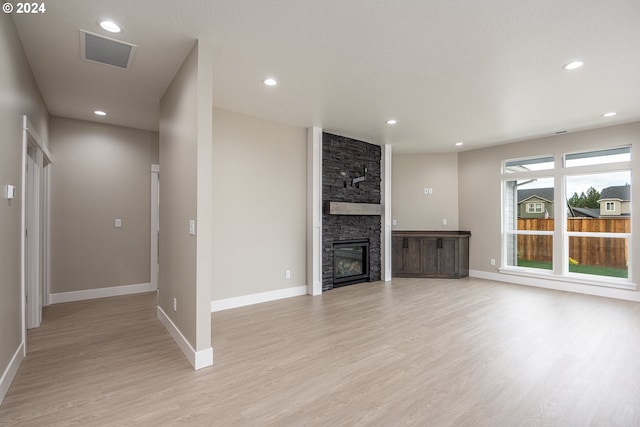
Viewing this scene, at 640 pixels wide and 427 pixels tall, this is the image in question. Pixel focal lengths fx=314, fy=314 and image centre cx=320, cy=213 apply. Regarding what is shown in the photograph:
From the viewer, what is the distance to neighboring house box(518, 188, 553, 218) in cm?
569

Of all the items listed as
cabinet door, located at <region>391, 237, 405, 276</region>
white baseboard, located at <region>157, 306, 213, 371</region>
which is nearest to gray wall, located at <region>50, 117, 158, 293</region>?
white baseboard, located at <region>157, 306, 213, 371</region>

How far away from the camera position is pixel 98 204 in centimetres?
478

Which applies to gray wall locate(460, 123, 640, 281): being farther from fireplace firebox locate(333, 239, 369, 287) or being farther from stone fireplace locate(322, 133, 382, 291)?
fireplace firebox locate(333, 239, 369, 287)

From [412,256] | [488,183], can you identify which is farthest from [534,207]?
[412,256]

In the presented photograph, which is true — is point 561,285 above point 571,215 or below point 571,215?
below

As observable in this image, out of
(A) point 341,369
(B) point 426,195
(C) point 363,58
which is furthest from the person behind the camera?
(B) point 426,195

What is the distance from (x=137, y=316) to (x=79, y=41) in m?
3.01

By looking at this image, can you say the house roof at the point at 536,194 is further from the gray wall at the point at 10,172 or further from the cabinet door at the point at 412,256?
the gray wall at the point at 10,172

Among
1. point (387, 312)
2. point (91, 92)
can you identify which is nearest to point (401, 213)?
point (387, 312)

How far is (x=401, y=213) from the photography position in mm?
6977

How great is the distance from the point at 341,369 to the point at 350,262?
3.25 m

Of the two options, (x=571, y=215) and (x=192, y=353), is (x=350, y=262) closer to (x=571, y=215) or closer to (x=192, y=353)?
(x=192, y=353)

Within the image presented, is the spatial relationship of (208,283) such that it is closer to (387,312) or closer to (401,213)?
(387,312)

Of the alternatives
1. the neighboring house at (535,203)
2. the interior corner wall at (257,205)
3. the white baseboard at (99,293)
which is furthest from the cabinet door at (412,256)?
the white baseboard at (99,293)
